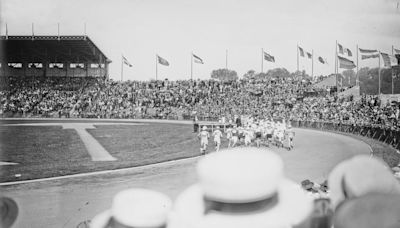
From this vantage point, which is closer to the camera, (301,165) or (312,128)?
(301,165)

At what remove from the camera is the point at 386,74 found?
47469mm

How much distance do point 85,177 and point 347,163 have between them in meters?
12.4

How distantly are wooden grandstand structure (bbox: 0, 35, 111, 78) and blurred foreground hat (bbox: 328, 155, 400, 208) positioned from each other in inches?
1478

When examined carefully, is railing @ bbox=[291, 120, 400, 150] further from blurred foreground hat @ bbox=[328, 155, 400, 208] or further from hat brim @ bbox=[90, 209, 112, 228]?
hat brim @ bbox=[90, 209, 112, 228]

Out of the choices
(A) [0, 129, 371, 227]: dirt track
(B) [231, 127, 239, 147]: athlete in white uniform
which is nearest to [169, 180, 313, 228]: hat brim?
(A) [0, 129, 371, 227]: dirt track

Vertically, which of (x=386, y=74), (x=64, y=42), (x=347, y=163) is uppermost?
(x=64, y=42)

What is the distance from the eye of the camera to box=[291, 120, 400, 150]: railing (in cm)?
1840

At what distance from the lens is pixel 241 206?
4.35ft

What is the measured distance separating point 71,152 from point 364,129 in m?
15.5

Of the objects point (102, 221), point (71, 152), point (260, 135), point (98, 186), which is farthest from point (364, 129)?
point (102, 221)

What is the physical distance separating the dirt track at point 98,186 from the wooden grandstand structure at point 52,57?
85.7 ft

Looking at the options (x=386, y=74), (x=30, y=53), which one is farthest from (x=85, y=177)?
(x=386, y=74)

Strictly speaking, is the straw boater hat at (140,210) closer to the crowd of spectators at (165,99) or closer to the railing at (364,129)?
the railing at (364,129)

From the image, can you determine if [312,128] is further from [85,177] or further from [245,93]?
[85,177]
